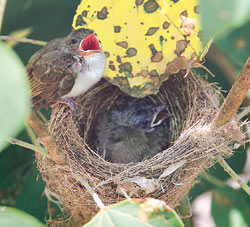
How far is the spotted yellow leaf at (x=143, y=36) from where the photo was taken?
1942 millimetres

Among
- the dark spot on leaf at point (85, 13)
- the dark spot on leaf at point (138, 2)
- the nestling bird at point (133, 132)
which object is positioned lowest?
the nestling bird at point (133, 132)

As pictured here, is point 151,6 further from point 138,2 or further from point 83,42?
point 83,42

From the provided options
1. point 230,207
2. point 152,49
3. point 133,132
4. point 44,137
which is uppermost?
point 44,137

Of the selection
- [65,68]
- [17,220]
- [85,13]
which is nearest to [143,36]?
[85,13]

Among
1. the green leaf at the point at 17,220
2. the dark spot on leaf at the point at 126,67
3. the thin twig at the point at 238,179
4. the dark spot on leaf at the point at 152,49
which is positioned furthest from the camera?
the dark spot on leaf at the point at 126,67

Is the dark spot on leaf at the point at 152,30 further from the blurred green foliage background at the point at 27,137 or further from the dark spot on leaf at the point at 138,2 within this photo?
the blurred green foliage background at the point at 27,137

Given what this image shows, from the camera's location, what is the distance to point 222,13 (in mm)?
650

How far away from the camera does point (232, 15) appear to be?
2.10 feet

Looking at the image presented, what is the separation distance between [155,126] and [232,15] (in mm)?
2230

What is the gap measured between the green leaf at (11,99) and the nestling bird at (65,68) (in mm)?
1461

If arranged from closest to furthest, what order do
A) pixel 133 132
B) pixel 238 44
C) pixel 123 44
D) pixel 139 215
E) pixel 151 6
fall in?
pixel 139 215 → pixel 238 44 → pixel 151 6 → pixel 123 44 → pixel 133 132

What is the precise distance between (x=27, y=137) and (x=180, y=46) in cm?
111

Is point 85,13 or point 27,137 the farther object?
point 27,137

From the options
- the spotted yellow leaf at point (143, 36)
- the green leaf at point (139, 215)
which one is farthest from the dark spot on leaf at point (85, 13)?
the green leaf at point (139, 215)
